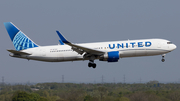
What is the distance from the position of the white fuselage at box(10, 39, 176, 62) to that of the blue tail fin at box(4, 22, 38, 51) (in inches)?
88.2

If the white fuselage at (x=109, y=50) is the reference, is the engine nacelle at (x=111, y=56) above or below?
below

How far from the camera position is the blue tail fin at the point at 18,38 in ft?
174

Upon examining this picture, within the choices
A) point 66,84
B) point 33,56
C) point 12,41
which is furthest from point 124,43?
point 66,84

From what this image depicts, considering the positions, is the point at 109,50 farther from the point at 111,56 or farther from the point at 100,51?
the point at 100,51

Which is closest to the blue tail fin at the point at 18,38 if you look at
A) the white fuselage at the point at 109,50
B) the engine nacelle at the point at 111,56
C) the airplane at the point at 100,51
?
the airplane at the point at 100,51

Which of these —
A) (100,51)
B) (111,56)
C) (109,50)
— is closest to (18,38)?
(100,51)

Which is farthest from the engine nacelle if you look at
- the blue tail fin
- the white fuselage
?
the blue tail fin

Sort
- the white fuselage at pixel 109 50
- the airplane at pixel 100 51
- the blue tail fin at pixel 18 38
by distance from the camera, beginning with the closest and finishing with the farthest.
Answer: the airplane at pixel 100 51 < the white fuselage at pixel 109 50 < the blue tail fin at pixel 18 38

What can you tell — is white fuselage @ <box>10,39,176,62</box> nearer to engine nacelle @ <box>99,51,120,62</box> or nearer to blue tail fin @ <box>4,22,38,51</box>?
Answer: engine nacelle @ <box>99,51,120,62</box>

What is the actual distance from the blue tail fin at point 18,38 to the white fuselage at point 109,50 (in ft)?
7.35

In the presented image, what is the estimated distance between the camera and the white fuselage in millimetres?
49750

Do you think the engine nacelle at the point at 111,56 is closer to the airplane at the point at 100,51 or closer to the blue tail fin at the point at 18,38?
the airplane at the point at 100,51

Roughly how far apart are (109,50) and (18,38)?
56.8 ft

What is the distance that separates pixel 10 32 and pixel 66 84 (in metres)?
90.7
